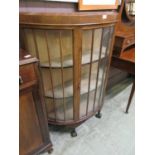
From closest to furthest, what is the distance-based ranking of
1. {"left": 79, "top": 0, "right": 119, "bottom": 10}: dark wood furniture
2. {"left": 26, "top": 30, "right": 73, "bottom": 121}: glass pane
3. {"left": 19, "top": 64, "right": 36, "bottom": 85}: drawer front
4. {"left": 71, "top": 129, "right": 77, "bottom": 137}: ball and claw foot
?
{"left": 19, "top": 64, "right": 36, "bottom": 85}: drawer front < {"left": 26, "top": 30, "right": 73, "bottom": 121}: glass pane < {"left": 79, "top": 0, "right": 119, "bottom": 10}: dark wood furniture < {"left": 71, "top": 129, "right": 77, "bottom": 137}: ball and claw foot

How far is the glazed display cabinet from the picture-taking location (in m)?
0.87

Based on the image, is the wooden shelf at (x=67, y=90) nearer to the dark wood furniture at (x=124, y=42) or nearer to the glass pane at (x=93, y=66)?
the glass pane at (x=93, y=66)

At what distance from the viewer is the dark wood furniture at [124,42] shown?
1473 millimetres

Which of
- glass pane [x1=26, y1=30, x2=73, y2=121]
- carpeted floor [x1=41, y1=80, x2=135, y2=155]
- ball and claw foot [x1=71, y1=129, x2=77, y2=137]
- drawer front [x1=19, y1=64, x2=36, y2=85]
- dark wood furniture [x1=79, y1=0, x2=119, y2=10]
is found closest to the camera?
drawer front [x1=19, y1=64, x2=36, y2=85]

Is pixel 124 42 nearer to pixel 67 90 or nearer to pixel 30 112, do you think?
pixel 67 90

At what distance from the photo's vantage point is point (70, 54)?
1.01 meters

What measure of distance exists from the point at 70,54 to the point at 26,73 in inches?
12.8

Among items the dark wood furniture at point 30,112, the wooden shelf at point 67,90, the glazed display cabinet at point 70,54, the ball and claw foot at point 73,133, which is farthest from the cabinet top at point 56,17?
the ball and claw foot at point 73,133

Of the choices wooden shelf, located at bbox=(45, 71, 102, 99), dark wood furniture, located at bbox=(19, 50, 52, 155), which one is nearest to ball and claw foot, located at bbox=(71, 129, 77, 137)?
dark wood furniture, located at bbox=(19, 50, 52, 155)

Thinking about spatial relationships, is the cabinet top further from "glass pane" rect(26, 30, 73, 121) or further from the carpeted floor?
the carpeted floor

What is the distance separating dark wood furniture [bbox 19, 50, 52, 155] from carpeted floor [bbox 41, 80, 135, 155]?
21 cm

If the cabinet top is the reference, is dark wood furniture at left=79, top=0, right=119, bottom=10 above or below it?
above
